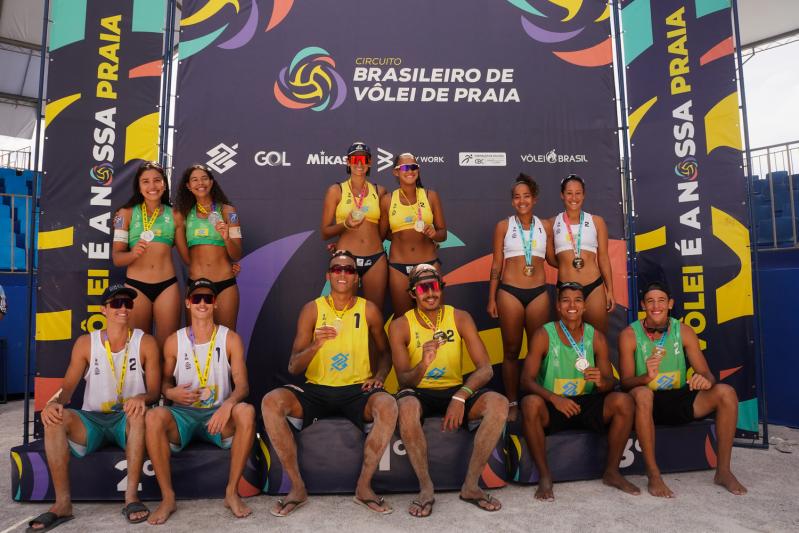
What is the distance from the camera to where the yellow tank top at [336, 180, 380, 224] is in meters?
4.04

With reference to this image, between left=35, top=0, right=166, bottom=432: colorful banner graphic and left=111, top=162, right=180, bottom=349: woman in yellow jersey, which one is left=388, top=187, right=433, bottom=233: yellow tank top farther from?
left=35, top=0, right=166, bottom=432: colorful banner graphic

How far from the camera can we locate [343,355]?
339cm

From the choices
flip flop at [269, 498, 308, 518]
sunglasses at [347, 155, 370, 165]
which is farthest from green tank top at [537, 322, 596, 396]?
sunglasses at [347, 155, 370, 165]

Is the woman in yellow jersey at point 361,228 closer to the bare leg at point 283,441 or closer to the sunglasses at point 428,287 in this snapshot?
the sunglasses at point 428,287

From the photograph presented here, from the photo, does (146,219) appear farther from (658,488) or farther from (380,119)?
(658,488)

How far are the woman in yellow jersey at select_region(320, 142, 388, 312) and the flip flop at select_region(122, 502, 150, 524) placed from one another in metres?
1.98

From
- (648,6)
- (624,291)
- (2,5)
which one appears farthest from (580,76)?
(2,5)

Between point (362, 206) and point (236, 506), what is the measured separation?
2204 millimetres

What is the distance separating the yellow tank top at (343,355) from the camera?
337 centimetres

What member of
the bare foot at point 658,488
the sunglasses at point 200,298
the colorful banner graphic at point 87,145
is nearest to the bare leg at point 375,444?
the sunglasses at point 200,298

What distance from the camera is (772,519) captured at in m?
2.81

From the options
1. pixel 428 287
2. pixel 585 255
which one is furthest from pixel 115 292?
pixel 585 255

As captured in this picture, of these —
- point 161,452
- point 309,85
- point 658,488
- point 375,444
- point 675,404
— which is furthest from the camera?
point 309,85

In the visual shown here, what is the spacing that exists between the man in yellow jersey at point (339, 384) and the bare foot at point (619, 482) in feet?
4.69
